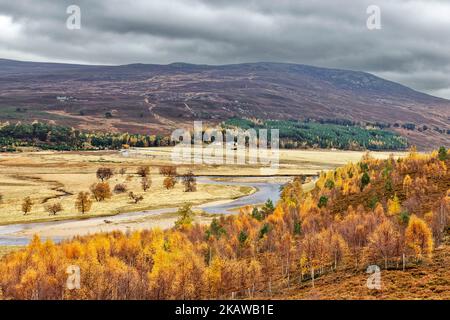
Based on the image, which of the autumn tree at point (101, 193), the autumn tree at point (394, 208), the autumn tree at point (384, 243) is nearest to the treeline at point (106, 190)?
the autumn tree at point (101, 193)

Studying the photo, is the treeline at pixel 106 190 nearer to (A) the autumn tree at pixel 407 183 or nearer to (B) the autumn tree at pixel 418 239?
(A) the autumn tree at pixel 407 183

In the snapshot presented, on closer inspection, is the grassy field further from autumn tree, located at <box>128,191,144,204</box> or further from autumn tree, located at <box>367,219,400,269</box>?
autumn tree, located at <box>367,219,400,269</box>

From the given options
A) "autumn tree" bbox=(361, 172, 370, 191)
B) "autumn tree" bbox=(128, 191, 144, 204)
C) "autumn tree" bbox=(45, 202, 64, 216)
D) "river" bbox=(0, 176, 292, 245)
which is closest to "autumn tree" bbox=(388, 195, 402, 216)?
A: "autumn tree" bbox=(361, 172, 370, 191)

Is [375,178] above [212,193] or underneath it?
above

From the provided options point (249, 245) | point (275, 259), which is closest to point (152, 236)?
point (249, 245)

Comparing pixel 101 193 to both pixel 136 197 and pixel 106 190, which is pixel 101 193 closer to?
pixel 106 190
